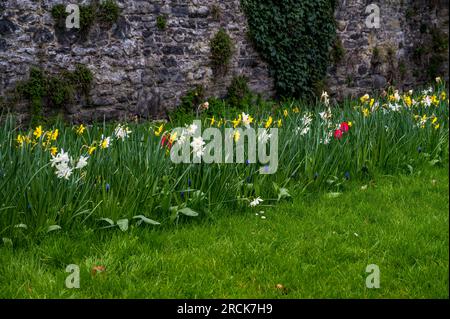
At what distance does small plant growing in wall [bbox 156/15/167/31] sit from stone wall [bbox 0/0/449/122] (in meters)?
0.05

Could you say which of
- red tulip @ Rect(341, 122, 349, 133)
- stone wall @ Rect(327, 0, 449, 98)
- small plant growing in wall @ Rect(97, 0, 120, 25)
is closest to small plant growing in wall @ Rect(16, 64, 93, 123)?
small plant growing in wall @ Rect(97, 0, 120, 25)

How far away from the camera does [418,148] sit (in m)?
5.72

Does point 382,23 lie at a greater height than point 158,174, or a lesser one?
greater

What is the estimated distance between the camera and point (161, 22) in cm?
816

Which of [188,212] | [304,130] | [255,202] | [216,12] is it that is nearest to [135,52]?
[216,12]

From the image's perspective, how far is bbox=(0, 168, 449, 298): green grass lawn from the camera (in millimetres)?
3041

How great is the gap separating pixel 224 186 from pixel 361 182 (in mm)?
1446

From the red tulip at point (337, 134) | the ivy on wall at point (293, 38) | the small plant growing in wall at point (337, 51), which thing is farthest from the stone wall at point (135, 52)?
the red tulip at point (337, 134)

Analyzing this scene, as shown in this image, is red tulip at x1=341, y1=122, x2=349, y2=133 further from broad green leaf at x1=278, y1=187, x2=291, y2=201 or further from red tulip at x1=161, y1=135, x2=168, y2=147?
red tulip at x1=161, y1=135, x2=168, y2=147

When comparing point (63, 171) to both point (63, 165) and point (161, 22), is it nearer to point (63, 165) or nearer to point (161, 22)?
point (63, 165)

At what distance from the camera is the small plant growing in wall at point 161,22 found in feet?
26.7
